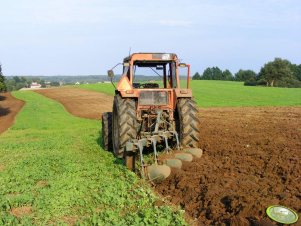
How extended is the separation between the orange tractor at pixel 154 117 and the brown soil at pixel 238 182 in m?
0.67

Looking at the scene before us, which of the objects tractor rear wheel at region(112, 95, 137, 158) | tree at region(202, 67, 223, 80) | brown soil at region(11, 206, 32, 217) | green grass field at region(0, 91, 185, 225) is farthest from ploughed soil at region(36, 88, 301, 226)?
tree at region(202, 67, 223, 80)

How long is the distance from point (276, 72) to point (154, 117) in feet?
252

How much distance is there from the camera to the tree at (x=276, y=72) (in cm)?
8169

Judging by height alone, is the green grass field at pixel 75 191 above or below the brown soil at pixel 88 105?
above

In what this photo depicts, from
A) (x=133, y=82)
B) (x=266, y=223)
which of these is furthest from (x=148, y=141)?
(x=266, y=223)

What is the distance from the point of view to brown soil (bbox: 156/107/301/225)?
560 centimetres

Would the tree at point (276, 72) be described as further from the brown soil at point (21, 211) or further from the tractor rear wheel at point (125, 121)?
the brown soil at point (21, 211)

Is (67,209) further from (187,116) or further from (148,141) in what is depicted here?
(187,116)

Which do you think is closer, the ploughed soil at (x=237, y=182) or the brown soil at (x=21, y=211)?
the ploughed soil at (x=237, y=182)

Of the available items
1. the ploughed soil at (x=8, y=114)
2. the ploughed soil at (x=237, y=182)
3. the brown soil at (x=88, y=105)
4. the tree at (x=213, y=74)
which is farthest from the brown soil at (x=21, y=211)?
the tree at (x=213, y=74)

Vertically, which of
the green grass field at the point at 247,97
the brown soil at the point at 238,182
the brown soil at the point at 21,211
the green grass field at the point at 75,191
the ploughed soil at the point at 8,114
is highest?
the brown soil at the point at 238,182

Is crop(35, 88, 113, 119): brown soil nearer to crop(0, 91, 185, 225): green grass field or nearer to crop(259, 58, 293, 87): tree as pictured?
crop(0, 91, 185, 225): green grass field

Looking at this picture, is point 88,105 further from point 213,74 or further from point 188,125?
point 213,74

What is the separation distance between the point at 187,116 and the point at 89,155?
3.04 m
